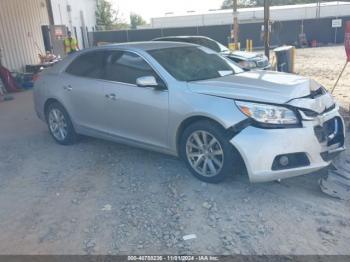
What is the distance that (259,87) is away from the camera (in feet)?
14.1

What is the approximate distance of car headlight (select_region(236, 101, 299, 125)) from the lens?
3.97 m

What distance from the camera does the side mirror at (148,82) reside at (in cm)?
463

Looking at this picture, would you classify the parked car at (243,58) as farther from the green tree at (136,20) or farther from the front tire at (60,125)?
the green tree at (136,20)

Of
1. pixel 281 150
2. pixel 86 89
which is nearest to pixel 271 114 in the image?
pixel 281 150

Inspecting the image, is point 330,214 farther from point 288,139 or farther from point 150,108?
point 150,108

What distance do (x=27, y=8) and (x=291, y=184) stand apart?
16883 mm

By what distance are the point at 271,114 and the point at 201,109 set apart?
767mm

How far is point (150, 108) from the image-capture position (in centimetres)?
479

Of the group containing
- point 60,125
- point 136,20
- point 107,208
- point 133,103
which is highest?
point 136,20

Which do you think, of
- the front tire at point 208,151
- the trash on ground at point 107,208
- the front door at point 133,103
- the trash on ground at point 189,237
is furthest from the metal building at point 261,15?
the trash on ground at point 189,237

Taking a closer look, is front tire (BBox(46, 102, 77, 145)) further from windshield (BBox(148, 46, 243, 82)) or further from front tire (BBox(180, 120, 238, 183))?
front tire (BBox(180, 120, 238, 183))

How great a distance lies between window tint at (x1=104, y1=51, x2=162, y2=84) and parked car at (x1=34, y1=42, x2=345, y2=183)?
13 mm

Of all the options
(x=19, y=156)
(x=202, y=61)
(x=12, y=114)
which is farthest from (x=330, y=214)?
(x=12, y=114)

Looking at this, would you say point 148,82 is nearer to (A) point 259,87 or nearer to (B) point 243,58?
(A) point 259,87
